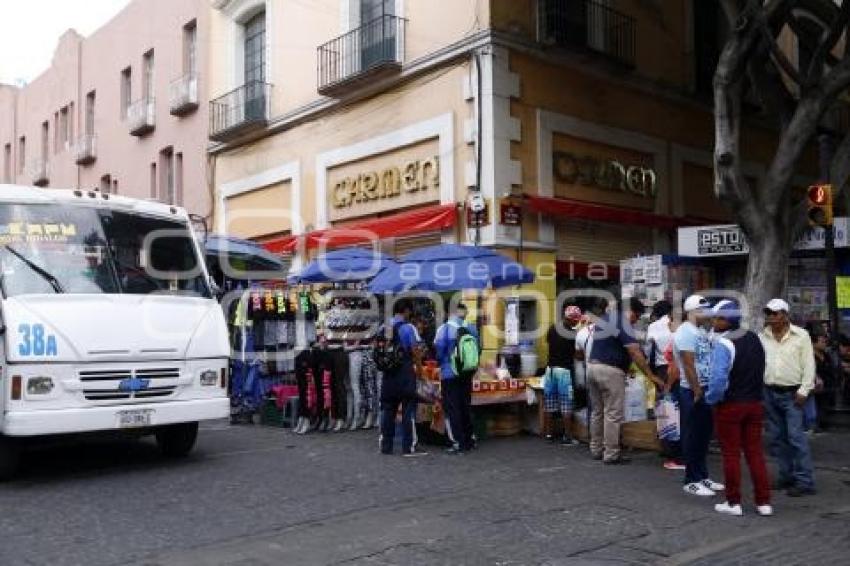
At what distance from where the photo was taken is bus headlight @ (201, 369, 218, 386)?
31.5 ft

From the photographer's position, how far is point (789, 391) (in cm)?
818

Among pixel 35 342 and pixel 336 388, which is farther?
pixel 336 388

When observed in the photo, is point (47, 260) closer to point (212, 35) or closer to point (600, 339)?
point (600, 339)

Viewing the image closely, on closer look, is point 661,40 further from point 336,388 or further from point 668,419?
point 668,419

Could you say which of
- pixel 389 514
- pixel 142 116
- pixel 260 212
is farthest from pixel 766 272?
pixel 142 116

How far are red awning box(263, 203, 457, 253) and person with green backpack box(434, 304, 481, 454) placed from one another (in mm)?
4689

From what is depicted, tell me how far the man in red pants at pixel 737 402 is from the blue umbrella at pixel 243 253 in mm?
9575

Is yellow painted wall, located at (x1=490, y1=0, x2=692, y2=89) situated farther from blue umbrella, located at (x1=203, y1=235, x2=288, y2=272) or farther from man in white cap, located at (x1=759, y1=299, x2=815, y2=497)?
man in white cap, located at (x1=759, y1=299, x2=815, y2=497)

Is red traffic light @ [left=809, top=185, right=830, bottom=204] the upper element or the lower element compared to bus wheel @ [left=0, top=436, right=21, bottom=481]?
upper

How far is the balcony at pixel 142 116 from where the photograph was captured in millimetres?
24375

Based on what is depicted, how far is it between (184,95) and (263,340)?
10.8 meters

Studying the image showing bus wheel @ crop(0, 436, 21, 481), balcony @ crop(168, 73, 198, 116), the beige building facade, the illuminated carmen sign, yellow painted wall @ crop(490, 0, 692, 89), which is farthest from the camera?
→ balcony @ crop(168, 73, 198, 116)

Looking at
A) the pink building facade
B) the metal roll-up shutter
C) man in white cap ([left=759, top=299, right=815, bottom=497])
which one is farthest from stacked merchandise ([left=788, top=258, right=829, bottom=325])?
the pink building facade

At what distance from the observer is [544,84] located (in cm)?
1587
